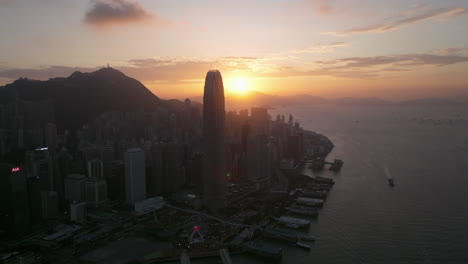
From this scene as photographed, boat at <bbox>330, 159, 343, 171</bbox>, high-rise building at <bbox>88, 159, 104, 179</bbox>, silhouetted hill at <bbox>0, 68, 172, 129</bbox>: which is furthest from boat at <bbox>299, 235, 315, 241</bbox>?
silhouetted hill at <bbox>0, 68, 172, 129</bbox>

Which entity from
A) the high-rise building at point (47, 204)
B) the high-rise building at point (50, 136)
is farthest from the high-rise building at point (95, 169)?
the high-rise building at point (50, 136)

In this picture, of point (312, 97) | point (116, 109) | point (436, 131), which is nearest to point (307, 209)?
point (116, 109)

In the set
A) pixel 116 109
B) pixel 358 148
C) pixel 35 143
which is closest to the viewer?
pixel 35 143

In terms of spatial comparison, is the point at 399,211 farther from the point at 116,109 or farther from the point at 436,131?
the point at 436,131

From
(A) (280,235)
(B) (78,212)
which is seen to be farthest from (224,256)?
(B) (78,212)

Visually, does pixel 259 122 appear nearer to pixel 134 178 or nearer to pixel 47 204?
pixel 134 178

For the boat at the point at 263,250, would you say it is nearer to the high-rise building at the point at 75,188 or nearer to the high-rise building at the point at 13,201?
the high-rise building at the point at 13,201
